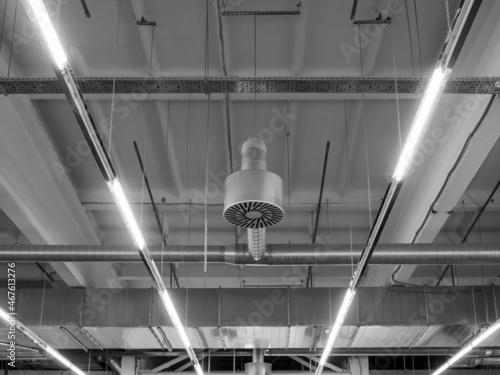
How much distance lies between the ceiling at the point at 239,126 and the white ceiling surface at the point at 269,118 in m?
0.02

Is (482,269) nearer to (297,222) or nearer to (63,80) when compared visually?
(297,222)

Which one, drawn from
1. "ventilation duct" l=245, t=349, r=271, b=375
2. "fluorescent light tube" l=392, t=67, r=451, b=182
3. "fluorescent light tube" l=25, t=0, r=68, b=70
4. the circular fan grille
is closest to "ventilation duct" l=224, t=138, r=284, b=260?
the circular fan grille

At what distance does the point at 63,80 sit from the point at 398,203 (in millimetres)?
6310

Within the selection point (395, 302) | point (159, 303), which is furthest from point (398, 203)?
point (159, 303)

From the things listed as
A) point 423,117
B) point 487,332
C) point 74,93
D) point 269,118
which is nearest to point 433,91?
point 423,117

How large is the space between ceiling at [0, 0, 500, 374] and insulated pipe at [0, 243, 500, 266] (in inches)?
18.0

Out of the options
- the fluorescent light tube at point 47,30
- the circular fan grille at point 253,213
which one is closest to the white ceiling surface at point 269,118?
the circular fan grille at point 253,213

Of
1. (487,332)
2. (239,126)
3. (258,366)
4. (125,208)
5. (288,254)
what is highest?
→ (239,126)

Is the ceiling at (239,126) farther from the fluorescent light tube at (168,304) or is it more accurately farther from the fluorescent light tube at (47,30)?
the fluorescent light tube at (47,30)

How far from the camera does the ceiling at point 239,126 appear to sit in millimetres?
5746

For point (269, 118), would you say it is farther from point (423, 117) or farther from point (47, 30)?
point (47, 30)

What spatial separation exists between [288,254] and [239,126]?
1688 mm

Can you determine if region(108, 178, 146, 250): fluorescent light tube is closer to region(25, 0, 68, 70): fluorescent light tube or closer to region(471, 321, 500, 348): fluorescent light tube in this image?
region(25, 0, 68, 70): fluorescent light tube

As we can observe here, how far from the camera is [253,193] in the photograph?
4.72 metres
